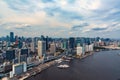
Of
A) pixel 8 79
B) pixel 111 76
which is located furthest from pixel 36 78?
pixel 111 76

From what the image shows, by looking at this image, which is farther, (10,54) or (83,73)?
(10,54)

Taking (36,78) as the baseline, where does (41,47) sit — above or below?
above

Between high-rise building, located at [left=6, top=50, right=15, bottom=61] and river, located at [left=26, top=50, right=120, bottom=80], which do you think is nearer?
river, located at [left=26, top=50, right=120, bottom=80]

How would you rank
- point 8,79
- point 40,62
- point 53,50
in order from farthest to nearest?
point 53,50, point 40,62, point 8,79

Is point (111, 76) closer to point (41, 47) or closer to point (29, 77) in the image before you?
point (29, 77)

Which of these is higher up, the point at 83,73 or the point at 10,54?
the point at 10,54

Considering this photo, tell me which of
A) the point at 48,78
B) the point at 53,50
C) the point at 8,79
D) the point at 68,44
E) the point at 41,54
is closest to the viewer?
the point at 8,79

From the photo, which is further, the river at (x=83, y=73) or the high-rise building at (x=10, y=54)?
the high-rise building at (x=10, y=54)

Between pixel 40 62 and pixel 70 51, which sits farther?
pixel 70 51

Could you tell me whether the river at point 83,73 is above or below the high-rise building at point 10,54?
below

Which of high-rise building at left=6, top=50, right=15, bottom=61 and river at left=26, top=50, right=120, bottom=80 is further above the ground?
high-rise building at left=6, top=50, right=15, bottom=61
